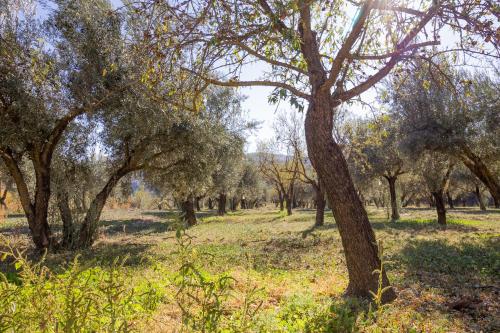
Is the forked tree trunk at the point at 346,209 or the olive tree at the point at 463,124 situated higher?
the olive tree at the point at 463,124

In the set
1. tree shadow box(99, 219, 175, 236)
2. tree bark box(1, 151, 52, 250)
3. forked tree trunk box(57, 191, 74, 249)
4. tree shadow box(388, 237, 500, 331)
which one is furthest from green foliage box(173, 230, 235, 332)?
tree shadow box(99, 219, 175, 236)

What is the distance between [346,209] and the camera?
665cm

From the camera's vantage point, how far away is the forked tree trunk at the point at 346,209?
6547 mm

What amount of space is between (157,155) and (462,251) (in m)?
13.2

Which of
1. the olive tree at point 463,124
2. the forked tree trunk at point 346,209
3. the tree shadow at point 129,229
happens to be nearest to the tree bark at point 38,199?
the tree shadow at point 129,229

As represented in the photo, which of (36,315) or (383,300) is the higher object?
(36,315)

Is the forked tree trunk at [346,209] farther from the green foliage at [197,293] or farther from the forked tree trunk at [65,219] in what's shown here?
the forked tree trunk at [65,219]

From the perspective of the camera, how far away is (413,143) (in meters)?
18.0

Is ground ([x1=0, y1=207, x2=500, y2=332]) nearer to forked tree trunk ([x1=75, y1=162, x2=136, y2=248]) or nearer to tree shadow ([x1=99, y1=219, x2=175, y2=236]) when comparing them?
forked tree trunk ([x1=75, y1=162, x2=136, y2=248])

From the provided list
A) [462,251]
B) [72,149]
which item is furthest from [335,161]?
[72,149]

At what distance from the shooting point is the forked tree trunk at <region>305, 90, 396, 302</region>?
21.5 feet

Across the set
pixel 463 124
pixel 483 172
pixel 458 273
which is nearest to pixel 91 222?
pixel 458 273

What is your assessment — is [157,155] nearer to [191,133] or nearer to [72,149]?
[191,133]

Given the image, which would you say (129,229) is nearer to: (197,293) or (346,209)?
(346,209)
